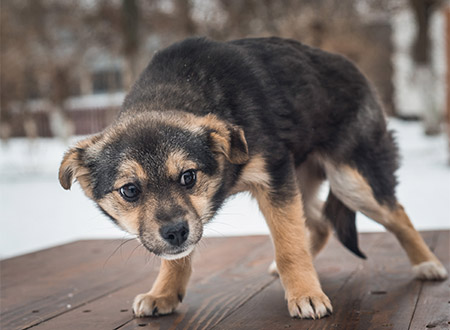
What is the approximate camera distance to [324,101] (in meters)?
3.75

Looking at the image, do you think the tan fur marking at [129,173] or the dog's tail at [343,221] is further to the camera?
the dog's tail at [343,221]

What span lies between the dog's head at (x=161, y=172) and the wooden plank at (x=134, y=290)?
60 centimetres

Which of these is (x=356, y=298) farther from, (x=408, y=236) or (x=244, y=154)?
(x=244, y=154)

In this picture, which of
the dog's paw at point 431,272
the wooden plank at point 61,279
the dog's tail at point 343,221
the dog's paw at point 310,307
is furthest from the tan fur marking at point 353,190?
the wooden plank at point 61,279

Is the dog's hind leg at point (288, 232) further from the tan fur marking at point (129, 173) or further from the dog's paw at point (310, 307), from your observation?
the tan fur marking at point (129, 173)

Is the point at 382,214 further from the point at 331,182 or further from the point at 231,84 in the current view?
the point at 231,84

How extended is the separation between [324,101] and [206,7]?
13459mm

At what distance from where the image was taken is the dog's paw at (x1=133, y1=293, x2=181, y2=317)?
3328 millimetres

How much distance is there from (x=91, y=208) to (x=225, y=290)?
7209 mm

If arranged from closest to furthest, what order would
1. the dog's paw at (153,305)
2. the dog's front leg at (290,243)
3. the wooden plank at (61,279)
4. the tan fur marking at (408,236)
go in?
the dog's front leg at (290,243), the dog's paw at (153,305), the wooden plank at (61,279), the tan fur marking at (408,236)

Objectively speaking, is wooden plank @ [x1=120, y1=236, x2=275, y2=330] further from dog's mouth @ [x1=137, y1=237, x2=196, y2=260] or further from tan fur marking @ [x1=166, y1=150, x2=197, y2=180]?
tan fur marking @ [x1=166, y1=150, x2=197, y2=180]

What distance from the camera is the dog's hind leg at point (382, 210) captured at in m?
3.76

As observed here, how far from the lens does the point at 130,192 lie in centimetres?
287

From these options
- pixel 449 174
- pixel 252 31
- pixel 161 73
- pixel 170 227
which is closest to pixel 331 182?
pixel 161 73
